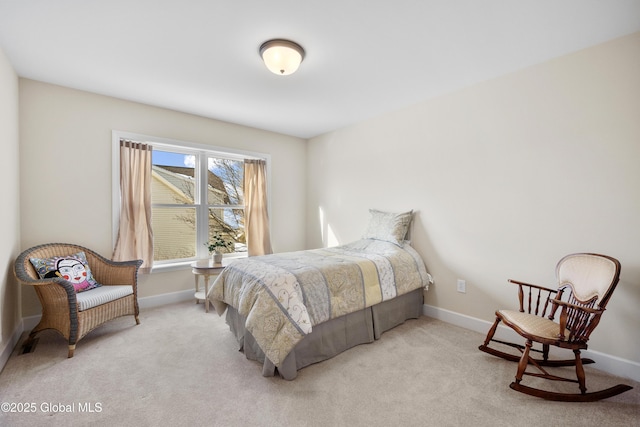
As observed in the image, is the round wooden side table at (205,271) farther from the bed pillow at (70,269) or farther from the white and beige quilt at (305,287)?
the bed pillow at (70,269)

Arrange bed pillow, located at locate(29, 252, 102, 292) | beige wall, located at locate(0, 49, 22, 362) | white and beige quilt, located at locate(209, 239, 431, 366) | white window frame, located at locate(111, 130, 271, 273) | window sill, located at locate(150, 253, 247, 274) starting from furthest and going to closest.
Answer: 1. window sill, located at locate(150, 253, 247, 274)
2. white window frame, located at locate(111, 130, 271, 273)
3. bed pillow, located at locate(29, 252, 102, 292)
4. beige wall, located at locate(0, 49, 22, 362)
5. white and beige quilt, located at locate(209, 239, 431, 366)

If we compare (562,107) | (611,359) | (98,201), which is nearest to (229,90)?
(98,201)

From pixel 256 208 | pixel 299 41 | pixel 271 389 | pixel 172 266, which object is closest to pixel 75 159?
pixel 172 266

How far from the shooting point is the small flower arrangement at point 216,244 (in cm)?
370

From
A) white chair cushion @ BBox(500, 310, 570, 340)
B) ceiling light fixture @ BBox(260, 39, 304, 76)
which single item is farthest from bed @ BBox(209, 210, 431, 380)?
ceiling light fixture @ BBox(260, 39, 304, 76)

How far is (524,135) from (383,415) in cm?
258

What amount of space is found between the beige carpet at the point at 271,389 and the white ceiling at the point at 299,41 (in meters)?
2.50

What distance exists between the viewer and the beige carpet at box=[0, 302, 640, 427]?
5.54 ft

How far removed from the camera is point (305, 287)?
2.27 metres

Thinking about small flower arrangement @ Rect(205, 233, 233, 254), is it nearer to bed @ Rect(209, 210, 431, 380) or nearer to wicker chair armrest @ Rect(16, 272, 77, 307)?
bed @ Rect(209, 210, 431, 380)

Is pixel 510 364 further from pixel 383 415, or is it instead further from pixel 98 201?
pixel 98 201

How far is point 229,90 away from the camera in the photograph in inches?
121

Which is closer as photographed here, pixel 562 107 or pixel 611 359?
pixel 611 359

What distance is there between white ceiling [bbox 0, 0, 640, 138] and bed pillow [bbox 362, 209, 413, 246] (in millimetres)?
1379
